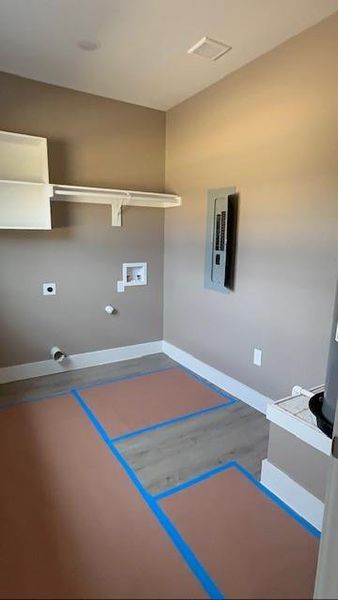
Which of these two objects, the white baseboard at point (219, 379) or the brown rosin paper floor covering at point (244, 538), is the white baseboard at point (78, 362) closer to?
the white baseboard at point (219, 379)

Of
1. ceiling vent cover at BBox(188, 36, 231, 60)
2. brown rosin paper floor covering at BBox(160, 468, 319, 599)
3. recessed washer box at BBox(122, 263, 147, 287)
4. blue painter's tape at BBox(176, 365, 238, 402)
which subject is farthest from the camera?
recessed washer box at BBox(122, 263, 147, 287)

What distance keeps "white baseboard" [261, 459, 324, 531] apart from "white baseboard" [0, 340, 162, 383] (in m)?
2.00

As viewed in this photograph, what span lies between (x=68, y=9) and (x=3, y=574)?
106 inches

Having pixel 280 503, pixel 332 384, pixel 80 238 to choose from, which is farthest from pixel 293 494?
pixel 80 238

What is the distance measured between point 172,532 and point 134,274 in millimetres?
2397

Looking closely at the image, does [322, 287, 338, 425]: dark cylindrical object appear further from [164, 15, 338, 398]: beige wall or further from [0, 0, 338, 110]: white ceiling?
[0, 0, 338, 110]: white ceiling

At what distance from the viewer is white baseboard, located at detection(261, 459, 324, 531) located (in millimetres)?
1535

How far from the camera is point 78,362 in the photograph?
3295 millimetres

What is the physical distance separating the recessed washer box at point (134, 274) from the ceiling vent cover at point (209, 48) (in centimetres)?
183

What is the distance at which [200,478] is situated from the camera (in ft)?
6.06

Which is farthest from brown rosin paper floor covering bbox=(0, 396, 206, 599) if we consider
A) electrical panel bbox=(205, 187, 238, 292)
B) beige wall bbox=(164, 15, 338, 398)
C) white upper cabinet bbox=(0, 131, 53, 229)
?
white upper cabinet bbox=(0, 131, 53, 229)

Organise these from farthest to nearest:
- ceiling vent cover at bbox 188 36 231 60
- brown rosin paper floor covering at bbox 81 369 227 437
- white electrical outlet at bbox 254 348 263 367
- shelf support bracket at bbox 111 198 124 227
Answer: shelf support bracket at bbox 111 198 124 227 → white electrical outlet at bbox 254 348 263 367 → brown rosin paper floor covering at bbox 81 369 227 437 → ceiling vent cover at bbox 188 36 231 60

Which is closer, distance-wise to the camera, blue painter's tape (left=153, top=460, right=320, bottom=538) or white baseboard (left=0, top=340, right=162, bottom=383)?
blue painter's tape (left=153, top=460, right=320, bottom=538)

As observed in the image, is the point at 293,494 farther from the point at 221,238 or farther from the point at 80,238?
the point at 80,238
